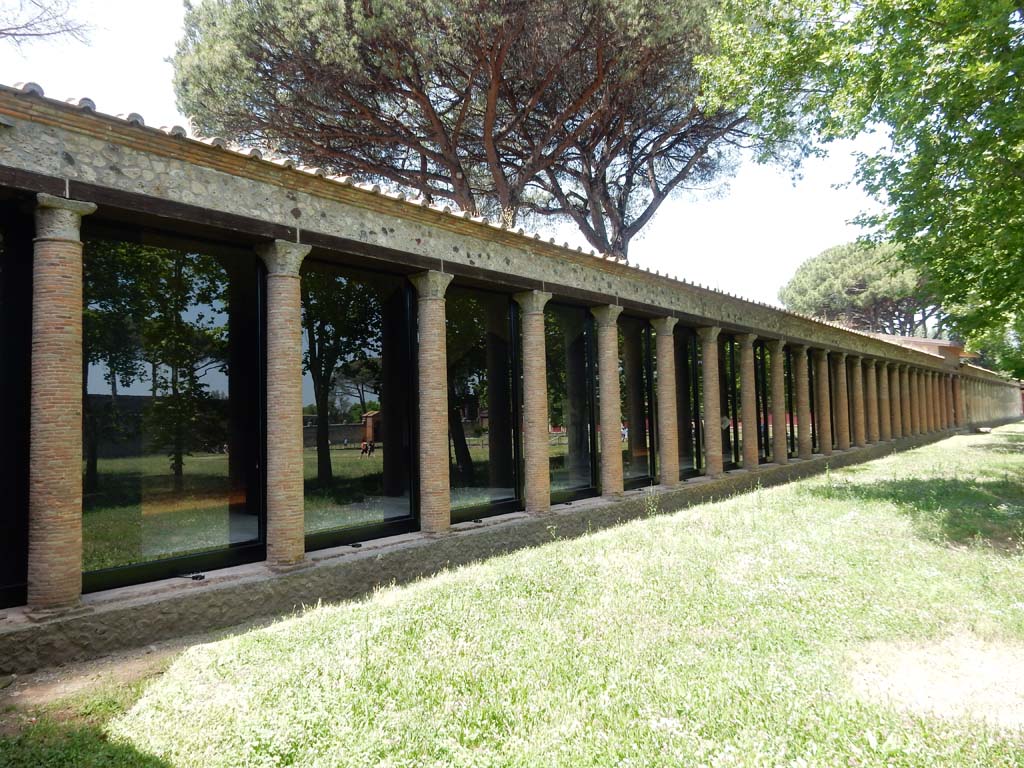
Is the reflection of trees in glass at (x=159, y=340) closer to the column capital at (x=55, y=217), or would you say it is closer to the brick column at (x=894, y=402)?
the column capital at (x=55, y=217)

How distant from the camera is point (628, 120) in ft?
65.6

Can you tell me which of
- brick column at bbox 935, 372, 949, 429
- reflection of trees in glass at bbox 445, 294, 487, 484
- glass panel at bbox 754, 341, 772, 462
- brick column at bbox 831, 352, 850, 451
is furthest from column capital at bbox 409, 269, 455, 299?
brick column at bbox 935, 372, 949, 429

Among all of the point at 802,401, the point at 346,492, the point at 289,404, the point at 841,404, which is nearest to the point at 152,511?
the point at 289,404

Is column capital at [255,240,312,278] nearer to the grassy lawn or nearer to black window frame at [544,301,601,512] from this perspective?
the grassy lawn

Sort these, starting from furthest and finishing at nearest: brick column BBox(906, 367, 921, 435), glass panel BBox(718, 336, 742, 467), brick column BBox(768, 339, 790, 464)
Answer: brick column BBox(906, 367, 921, 435) → brick column BBox(768, 339, 790, 464) → glass panel BBox(718, 336, 742, 467)

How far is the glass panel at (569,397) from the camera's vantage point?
476 inches

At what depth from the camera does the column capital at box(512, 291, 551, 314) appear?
35.8 ft

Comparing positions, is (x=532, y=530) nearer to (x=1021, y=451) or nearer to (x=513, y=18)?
(x=513, y=18)

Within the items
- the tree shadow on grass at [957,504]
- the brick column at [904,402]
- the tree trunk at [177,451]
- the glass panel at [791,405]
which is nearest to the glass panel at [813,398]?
the glass panel at [791,405]

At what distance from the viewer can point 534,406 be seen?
10.9 meters

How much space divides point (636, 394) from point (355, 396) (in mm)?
7305

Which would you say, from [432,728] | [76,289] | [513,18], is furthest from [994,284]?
[76,289]

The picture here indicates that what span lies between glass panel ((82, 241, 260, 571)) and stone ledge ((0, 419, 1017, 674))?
569 mm

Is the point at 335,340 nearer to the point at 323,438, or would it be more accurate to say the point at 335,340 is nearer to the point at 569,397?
the point at 323,438
